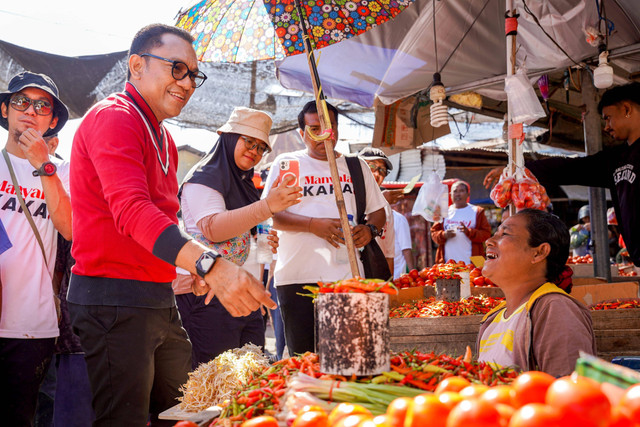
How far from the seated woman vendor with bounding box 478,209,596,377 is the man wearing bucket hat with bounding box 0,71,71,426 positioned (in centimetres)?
257

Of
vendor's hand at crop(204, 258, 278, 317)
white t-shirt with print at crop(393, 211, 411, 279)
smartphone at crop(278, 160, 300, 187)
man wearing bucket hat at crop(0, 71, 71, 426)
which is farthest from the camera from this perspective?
white t-shirt with print at crop(393, 211, 411, 279)

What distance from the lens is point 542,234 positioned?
275 cm

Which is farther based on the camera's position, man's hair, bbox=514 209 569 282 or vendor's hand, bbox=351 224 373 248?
vendor's hand, bbox=351 224 373 248

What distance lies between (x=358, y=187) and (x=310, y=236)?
0.57 m

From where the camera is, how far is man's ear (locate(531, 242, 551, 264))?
8.93 ft

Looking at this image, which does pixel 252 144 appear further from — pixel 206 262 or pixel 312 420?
pixel 312 420

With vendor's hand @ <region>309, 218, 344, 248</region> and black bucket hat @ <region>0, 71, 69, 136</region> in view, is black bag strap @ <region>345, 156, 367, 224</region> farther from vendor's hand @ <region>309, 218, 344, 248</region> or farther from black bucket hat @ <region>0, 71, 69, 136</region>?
black bucket hat @ <region>0, 71, 69, 136</region>

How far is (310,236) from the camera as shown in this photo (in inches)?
158

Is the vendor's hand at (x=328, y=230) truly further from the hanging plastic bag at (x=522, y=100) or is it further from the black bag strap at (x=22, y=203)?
the black bag strap at (x=22, y=203)

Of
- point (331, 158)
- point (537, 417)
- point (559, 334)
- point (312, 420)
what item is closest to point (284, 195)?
point (331, 158)

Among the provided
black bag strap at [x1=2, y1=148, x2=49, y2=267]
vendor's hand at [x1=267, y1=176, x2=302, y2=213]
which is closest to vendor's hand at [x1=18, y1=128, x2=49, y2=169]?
black bag strap at [x1=2, y1=148, x2=49, y2=267]

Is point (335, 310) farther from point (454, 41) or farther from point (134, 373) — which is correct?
point (454, 41)

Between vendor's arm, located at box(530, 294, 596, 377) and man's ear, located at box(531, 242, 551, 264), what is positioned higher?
man's ear, located at box(531, 242, 551, 264)

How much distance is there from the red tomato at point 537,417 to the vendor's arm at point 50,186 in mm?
3093
